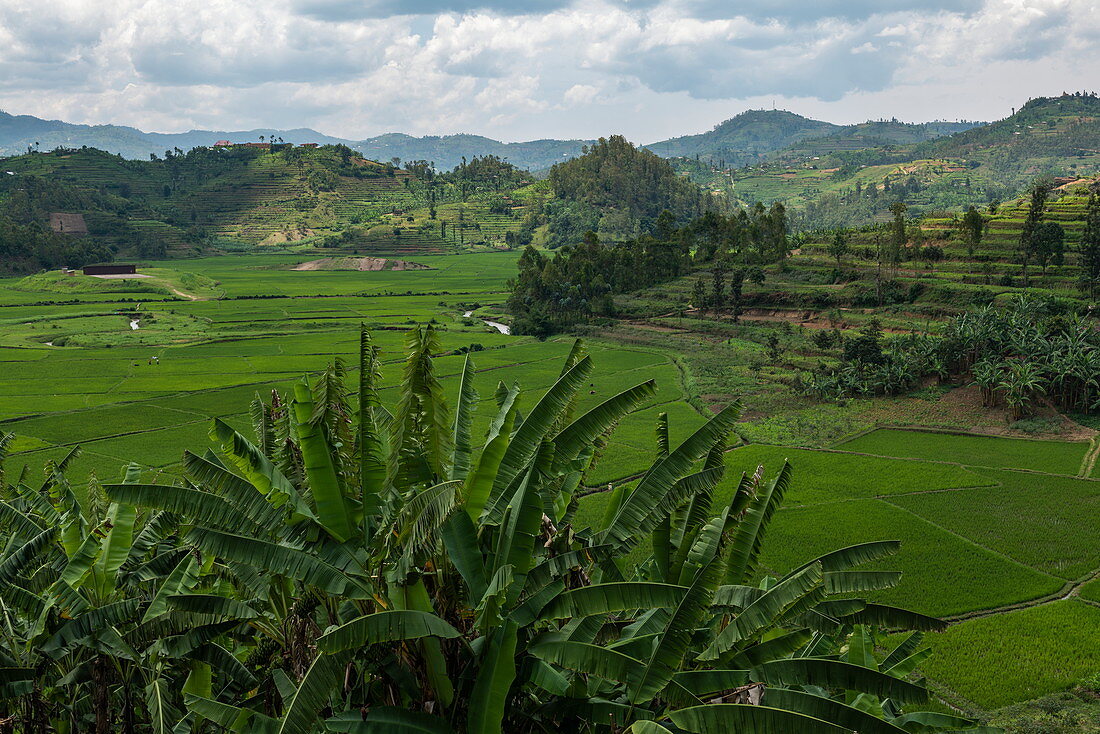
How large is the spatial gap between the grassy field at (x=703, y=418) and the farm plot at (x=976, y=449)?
0.10 meters

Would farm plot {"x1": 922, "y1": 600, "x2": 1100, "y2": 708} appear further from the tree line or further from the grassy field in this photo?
the tree line

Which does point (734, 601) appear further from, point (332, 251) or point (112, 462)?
point (332, 251)

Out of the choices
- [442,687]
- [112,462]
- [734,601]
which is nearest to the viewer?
[442,687]

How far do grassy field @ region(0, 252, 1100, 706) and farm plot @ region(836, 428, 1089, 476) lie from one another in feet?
0.34

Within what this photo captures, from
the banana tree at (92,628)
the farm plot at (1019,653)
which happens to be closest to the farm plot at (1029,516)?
the farm plot at (1019,653)

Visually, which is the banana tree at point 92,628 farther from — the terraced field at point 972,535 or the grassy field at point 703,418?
the terraced field at point 972,535

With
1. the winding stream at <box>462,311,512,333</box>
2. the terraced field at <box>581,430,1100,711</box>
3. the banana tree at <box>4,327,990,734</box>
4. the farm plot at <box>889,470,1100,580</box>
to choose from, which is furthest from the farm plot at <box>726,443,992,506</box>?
the winding stream at <box>462,311,512,333</box>

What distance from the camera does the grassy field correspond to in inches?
656

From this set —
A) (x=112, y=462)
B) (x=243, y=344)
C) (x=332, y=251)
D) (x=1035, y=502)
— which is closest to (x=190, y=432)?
(x=112, y=462)

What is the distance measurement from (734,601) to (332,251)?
322 feet

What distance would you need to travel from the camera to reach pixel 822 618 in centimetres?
537

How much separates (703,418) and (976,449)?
9.35 meters

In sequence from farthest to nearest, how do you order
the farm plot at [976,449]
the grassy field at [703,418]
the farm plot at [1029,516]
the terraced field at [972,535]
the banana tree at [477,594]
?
the farm plot at [976,449]
the farm plot at [1029,516]
the grassy field at [703,418]
the terraced field at [972,535]
the banana tree at [477,594]

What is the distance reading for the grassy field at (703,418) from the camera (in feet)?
54.6
